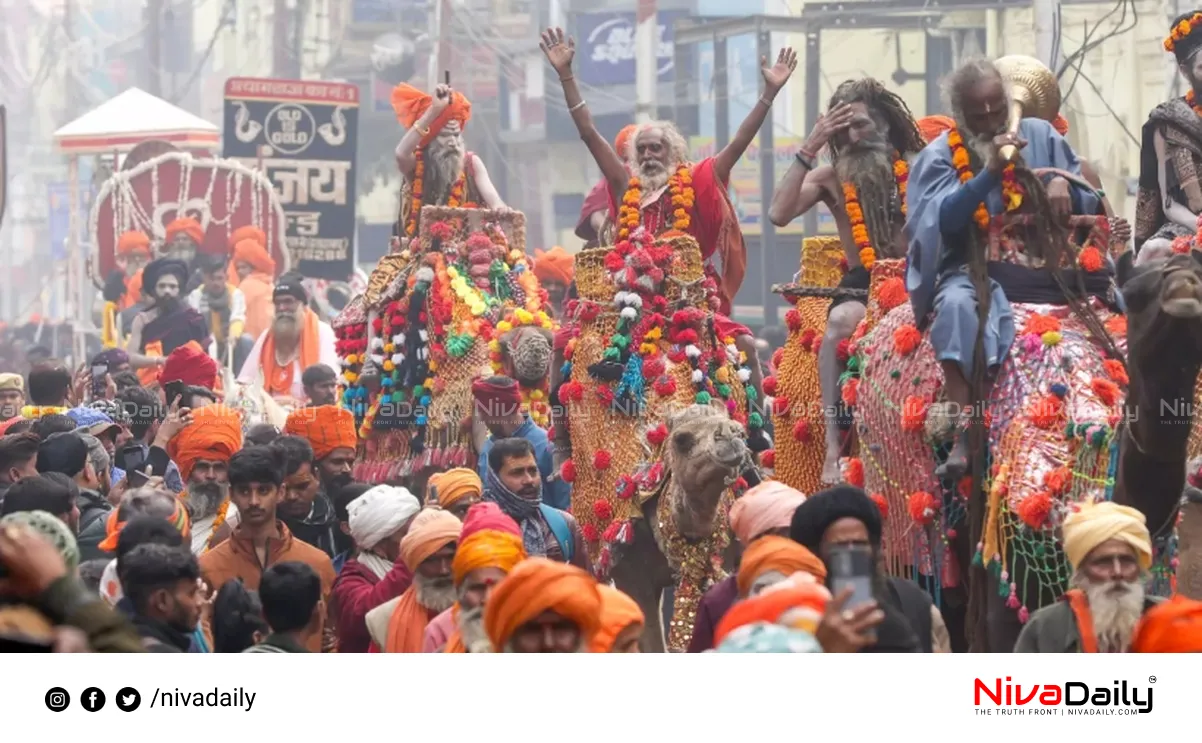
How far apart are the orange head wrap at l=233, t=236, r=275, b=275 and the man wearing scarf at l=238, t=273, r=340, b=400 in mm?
6430

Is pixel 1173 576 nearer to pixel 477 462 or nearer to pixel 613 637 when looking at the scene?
pixel 613 637

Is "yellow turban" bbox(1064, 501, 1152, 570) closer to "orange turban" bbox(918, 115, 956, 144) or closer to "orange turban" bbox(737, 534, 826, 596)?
"orange turban" bbox(737, 534, 826, 596)

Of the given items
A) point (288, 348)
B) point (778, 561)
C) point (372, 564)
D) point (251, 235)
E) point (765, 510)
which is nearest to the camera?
point (778, 561)

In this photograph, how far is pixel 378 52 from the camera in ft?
170

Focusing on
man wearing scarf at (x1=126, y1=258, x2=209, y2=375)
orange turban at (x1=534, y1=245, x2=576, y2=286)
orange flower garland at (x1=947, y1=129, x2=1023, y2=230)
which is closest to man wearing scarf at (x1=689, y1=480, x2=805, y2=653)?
orange flower garland at (x1=947, y1=129, x2=1023, y2=230)

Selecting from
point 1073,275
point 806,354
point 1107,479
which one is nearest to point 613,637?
point 1107,479

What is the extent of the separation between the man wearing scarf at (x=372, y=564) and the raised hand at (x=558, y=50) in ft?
11.8

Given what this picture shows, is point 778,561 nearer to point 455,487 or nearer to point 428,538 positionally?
point 428,538

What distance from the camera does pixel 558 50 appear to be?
1248 centimetres

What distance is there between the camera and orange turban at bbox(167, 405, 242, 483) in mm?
10852

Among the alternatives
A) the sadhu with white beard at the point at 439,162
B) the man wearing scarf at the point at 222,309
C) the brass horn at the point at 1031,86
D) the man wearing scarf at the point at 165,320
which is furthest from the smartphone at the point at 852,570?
the man wearing scarf at the point at 222,309

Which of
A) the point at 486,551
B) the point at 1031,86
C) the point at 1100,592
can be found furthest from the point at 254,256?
the point at 1100,592

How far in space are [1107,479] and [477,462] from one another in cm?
509

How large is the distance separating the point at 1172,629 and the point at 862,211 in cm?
482
